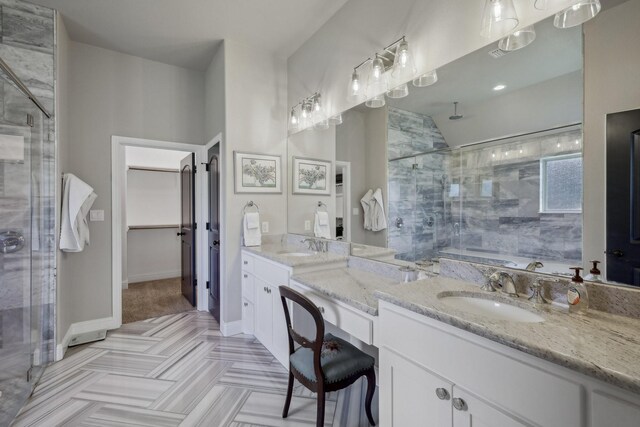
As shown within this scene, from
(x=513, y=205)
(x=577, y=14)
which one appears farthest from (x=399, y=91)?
(x=513, y=205)

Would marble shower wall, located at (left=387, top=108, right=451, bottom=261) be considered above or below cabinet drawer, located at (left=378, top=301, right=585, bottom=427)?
above

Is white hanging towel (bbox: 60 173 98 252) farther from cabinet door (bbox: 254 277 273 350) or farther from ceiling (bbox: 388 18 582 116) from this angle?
ceiling (bbox: 388 18 582 116)

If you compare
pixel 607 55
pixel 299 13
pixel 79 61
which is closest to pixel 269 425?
pixel 607 55

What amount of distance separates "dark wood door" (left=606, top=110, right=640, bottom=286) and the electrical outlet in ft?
12.8

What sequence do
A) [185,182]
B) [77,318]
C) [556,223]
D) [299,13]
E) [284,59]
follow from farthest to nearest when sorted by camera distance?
[185,182] → [284,59] → [77,318] → [299,13] → [556,223]

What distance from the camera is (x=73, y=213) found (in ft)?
8.52

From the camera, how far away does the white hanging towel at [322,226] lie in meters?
2.71

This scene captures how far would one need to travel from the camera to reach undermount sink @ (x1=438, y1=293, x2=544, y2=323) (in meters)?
1.13

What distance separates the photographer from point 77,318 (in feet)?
9.50

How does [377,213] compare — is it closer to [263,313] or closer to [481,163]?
[481,163]

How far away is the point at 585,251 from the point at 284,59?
317 cm

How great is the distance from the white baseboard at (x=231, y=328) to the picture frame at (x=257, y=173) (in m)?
1.34

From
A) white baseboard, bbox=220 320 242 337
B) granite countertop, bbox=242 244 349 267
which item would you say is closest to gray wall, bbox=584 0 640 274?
granite countertop, bbox=242 244 349 267

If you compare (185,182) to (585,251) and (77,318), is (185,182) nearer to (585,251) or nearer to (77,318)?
(77,318)
